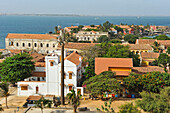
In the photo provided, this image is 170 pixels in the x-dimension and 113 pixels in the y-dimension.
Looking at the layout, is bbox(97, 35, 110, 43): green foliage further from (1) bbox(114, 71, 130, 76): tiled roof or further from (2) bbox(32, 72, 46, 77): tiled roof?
(1) bbox(114, 71, 130, 76): tiled roof

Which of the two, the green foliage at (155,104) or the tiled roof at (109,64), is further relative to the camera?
the tiled roof at (109,64)

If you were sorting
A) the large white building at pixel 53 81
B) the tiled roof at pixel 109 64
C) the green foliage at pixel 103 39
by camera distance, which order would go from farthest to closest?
the green foliage at pixel 103 39, the tiled roof at pixel 109 64, the large white building at pixel 53 81

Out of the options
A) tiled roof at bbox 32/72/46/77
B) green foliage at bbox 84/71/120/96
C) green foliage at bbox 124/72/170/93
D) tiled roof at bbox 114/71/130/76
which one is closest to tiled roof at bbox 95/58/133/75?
tiled roof at bbox 114/71/130/76

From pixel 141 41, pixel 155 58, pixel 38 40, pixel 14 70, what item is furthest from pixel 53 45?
pixel 14 70

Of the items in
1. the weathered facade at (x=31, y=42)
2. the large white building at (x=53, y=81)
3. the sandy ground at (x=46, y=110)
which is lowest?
the sandy ground at (x=46, y=110)

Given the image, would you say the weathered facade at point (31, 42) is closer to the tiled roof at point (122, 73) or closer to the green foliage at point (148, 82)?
the tiled roof at point (122, 73)

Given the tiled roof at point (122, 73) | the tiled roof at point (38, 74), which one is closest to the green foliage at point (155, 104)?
the tiled roof at point (122, 73)

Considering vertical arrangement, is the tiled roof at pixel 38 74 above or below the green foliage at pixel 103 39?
below

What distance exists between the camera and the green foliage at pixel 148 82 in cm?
3034

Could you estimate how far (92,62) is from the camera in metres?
37.6

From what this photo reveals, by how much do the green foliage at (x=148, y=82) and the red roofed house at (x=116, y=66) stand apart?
267cm

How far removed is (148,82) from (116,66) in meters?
5.79

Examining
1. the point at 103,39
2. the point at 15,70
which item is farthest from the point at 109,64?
the point at 103,39

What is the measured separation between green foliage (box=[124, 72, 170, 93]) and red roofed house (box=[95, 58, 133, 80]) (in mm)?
2668
